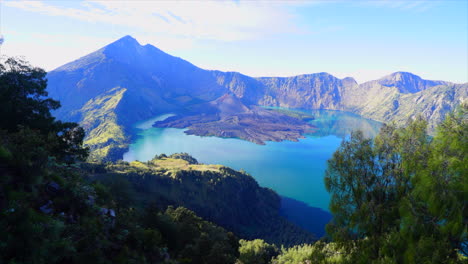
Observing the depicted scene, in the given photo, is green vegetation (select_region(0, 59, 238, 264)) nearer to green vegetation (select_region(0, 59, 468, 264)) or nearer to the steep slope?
green vegetation (select_region(0, 59, 468, 264))

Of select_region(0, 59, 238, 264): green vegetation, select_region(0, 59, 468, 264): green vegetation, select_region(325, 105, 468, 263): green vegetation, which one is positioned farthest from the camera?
select_region(325, 105, 468, 263): green vegetation

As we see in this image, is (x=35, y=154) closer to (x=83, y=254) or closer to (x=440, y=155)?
(x=83, y=254)

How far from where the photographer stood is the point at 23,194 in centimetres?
938

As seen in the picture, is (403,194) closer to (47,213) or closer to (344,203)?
(344,203)

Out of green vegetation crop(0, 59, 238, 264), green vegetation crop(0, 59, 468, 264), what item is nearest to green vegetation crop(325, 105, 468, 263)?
green vegetation crop(0, 59, 468, 264)

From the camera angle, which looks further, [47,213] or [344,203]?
[344,203]

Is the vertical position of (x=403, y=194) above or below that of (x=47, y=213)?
above

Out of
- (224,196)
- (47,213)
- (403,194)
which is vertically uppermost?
(403,194)

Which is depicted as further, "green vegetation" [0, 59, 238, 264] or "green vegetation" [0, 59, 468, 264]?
"green vegetation" [0, 59, 468, 264]

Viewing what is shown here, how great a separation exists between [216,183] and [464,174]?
103561mm

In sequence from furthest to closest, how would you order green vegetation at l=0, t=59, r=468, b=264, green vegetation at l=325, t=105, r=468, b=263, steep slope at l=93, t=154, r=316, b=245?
steep slope at l=93, t=154, r=316, b=245 → green vegetation at l=325, t=105, r=468, b=263 → green vegetation at l=0, t=59, r=468, b=264

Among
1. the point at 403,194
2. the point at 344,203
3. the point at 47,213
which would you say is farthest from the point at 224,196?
the point at 47,213

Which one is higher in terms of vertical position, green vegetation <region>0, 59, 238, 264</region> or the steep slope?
green vegetation <region>0, 59, 238, 264</region>

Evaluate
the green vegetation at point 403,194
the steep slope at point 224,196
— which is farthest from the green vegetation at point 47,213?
the steep slope at point 224,196
